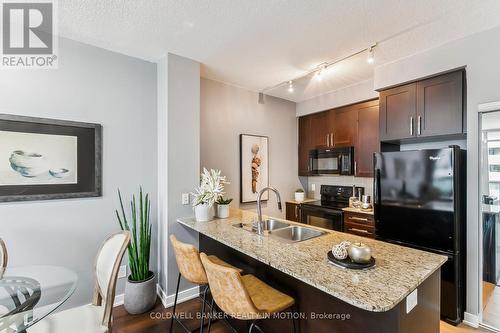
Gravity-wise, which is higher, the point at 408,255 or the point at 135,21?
the point at 135,21

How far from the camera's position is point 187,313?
2402 millimetres

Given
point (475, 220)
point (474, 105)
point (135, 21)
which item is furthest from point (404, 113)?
point (135, 21)

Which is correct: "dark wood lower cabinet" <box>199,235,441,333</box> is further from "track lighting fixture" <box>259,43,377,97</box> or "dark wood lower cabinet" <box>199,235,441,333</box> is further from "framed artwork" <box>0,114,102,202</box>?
"track lighting fixture" <box>259,43,377,97</box>

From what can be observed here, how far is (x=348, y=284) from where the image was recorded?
1.12 metres

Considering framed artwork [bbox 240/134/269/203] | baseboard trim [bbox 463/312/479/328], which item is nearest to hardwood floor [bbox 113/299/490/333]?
baseboard trim [bbox 463/312/479/328]

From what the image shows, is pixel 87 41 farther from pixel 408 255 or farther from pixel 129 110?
pixel 408 255

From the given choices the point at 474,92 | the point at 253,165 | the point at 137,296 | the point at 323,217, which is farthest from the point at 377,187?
the point at 137,296

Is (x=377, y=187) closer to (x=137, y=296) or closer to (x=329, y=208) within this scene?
(x=329, y=208)

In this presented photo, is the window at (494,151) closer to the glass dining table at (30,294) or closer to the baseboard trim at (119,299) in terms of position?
the glass dining table at (30,294)

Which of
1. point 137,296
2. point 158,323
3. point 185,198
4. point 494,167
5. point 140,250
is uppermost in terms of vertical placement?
point 494,167

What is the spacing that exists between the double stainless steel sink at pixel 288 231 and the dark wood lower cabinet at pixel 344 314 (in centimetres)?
39

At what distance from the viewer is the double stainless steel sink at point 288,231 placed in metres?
2.08

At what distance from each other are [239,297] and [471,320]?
7.76 feet

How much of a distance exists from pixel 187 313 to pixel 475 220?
2.87 m
